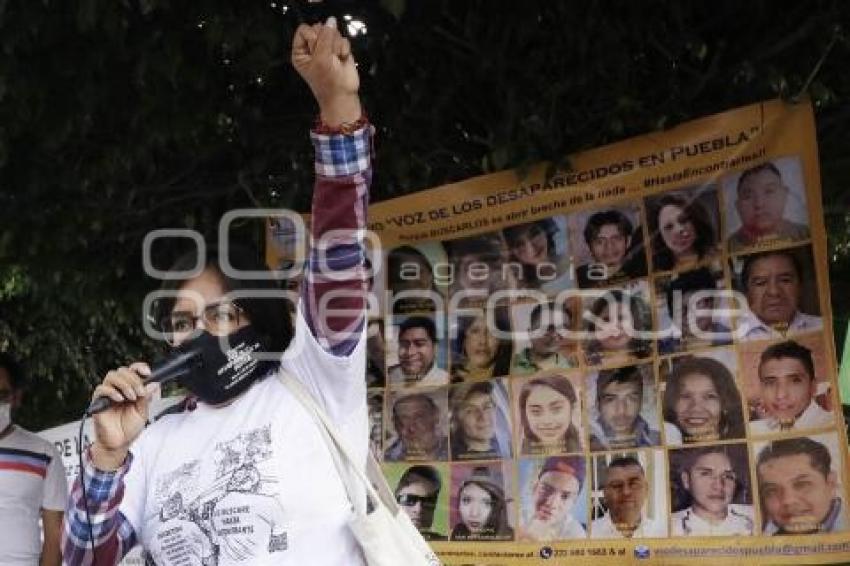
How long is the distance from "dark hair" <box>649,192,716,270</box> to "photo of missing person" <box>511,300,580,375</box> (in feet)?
1.10

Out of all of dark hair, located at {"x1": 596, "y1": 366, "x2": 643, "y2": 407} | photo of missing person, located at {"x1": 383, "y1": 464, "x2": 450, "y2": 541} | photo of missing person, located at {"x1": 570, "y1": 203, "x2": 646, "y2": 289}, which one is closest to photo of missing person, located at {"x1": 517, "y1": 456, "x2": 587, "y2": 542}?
dark hair, located at {"x1": 596, "y1": 366, "x2": 643, "y2": 407}

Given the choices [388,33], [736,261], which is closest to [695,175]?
[736,261]

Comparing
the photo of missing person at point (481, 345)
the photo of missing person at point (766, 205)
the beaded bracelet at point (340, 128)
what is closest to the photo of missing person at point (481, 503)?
the photo of missing person at point (481, 345)

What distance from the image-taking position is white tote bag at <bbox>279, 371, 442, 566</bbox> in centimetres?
169

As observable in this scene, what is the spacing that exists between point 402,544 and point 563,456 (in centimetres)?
158

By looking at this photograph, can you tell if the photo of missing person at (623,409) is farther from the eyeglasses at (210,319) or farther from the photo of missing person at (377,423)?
the eyeglasses at (210,319)

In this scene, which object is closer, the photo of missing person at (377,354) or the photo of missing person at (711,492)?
the photo of missing person at (711,492)

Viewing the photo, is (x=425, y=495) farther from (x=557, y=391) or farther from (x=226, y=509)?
(x=226, y=509)

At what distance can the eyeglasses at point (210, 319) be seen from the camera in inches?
73.5

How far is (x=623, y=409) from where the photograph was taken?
3.10 meters

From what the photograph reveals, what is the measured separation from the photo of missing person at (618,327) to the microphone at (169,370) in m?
1.71

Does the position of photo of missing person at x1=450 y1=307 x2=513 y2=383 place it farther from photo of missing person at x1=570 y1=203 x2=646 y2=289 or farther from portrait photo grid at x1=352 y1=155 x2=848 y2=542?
photo of missing person at x1=570 y1=203 x2=646 y2=289

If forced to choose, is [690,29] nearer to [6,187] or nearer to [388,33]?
[388,33]

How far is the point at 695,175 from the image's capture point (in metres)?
3.00
